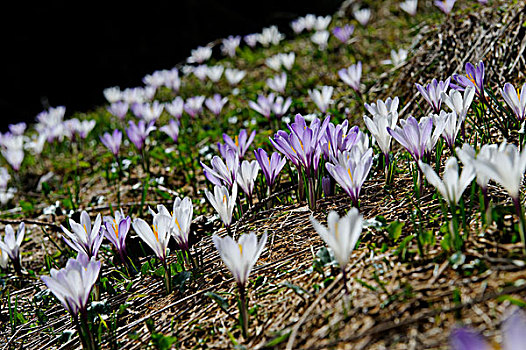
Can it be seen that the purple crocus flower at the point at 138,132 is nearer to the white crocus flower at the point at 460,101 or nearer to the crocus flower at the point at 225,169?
the crocus flower at the point at 225,169

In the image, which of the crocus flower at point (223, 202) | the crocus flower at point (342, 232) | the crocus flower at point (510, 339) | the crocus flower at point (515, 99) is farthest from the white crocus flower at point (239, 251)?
the crocus flower at point (515, 99)

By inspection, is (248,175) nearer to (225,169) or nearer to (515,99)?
(225,169)

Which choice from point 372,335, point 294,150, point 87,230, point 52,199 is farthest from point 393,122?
point 52,199

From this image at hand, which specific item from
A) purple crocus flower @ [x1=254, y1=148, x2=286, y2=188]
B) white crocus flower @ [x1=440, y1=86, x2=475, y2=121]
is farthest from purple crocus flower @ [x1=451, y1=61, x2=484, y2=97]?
purple crocus flower @ [x1=254, y1=148, x2=286, y2=188]

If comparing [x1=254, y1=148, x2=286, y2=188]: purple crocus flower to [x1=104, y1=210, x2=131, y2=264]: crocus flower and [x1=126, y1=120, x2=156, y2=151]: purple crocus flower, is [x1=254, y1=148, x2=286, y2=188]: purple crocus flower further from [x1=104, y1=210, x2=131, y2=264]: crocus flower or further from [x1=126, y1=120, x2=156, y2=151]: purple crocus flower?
[x1=126, y1=120, x2=156, y2=151]: purple crocus flower

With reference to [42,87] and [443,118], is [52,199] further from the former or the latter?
[42,87]

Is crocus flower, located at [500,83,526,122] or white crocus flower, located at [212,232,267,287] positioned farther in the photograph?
crocus flower, located at [500,83,526,122]
